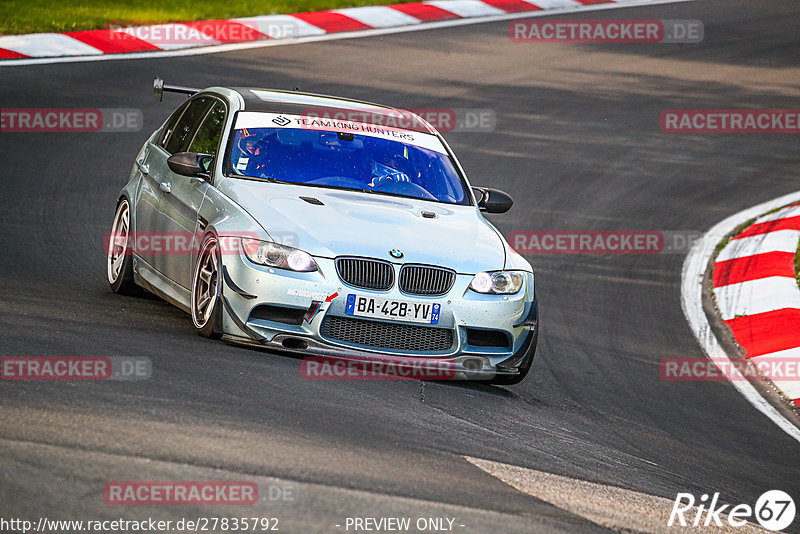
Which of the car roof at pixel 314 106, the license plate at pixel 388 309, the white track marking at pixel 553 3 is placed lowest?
the license plate at pixel 388 309

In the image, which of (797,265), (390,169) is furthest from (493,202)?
(797,265)

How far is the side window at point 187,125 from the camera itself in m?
9.24

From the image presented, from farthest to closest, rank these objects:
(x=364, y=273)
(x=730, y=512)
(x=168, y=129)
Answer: (x=168, y=129)
(x=364, y=273)
(x=730, y=512)

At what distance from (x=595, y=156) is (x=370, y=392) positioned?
30.2 ft

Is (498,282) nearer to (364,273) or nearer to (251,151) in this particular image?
(364,273)

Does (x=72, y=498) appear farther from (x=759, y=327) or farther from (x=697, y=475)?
(x=759, y=327)

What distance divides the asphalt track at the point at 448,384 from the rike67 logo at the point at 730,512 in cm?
14

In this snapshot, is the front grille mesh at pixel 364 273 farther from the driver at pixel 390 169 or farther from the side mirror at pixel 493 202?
the side mirror at pixel 493 202

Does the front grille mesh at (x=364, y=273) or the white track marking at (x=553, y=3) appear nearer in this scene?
the front grille mesh at (x=364, y=273)

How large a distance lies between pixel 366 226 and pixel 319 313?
0.70m

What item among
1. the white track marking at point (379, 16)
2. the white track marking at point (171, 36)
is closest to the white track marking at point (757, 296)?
the white track marking at point (171, 36)

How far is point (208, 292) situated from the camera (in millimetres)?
7785

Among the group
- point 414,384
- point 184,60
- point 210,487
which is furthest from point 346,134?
point 184,60

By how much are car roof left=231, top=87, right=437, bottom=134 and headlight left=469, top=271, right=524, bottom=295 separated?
1.88 meters
